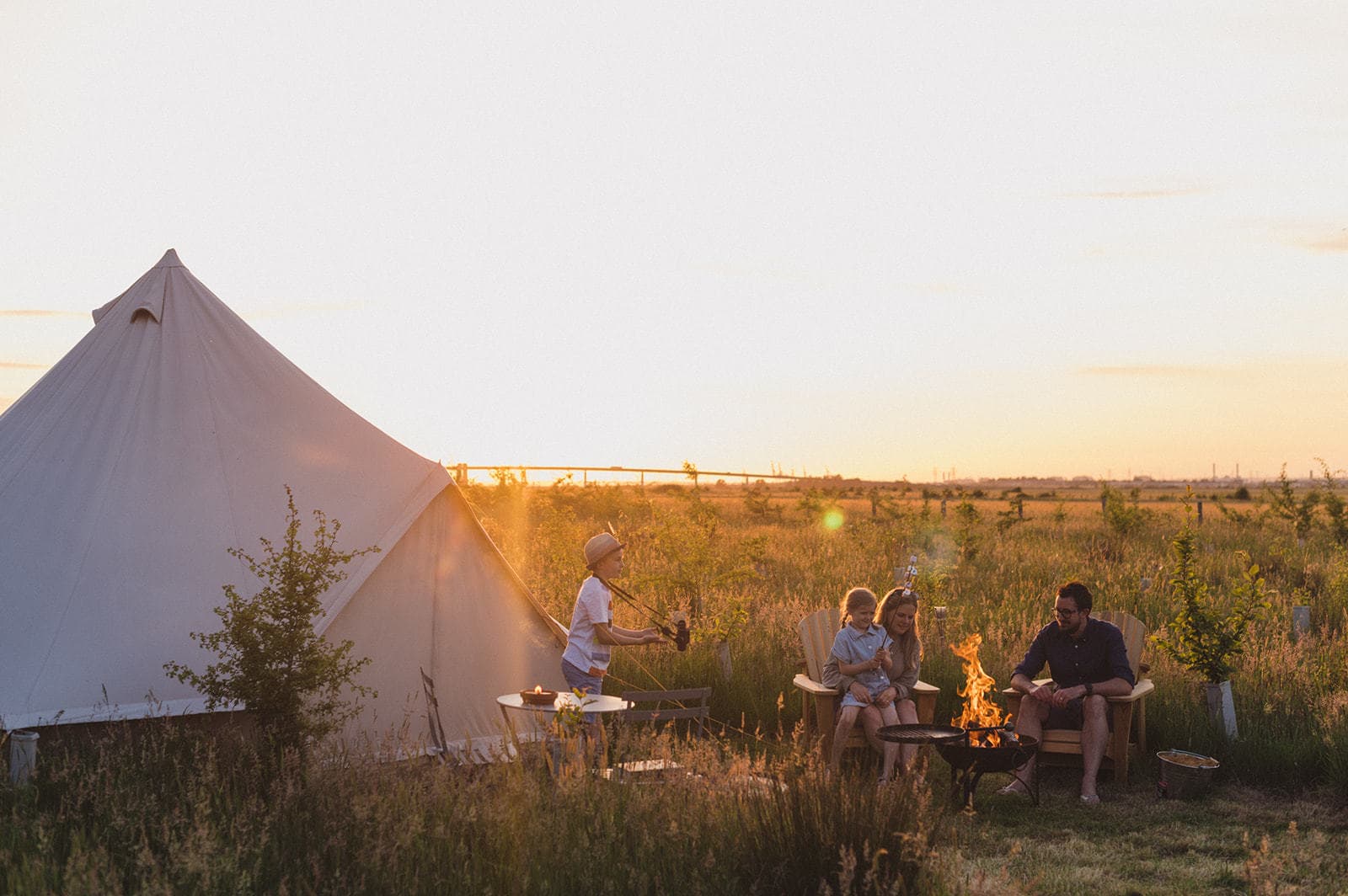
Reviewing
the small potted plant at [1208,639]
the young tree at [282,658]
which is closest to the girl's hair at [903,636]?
the small potted plant at [1208,639]

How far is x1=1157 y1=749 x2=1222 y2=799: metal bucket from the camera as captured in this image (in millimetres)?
6707

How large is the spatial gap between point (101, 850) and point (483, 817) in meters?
1.28

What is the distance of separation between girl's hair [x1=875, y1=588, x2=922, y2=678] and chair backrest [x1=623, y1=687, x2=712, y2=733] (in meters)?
1.19

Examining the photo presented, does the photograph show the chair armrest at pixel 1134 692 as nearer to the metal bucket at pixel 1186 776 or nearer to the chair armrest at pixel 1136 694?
the chair armrest at pixel 1136 694

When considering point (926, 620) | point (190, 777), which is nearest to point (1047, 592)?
point (926, 620)

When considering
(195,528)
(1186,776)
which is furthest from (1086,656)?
(195,528)

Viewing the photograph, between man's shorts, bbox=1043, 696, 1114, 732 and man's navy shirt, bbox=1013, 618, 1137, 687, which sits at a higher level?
man's navy shirt, bbox=1013, 618, 1137, 687

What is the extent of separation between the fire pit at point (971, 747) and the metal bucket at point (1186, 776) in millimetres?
737

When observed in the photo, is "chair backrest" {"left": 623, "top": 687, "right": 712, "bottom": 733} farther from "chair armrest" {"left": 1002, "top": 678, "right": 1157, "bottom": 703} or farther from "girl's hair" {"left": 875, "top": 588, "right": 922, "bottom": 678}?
"chair armrest" {"left": 1002, "top": 678, "right": 1157, "bottom": 703}

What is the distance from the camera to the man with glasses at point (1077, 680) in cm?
688

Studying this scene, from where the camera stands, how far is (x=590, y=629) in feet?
22.4

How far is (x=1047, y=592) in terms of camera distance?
42.5 feet

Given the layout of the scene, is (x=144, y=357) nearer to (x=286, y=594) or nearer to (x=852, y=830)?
(x=286, y=594)

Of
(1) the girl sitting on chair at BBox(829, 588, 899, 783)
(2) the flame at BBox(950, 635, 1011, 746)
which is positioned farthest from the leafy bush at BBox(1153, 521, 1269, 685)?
(1) the girl sitting on chair at BBox(829, 588, 899, 783)
